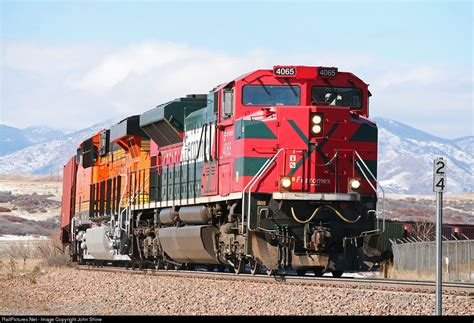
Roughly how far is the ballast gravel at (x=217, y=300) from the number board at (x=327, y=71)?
402 cm

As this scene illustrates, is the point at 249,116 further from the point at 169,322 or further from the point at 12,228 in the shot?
the point at 12,228

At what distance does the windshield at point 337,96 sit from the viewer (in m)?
18.2

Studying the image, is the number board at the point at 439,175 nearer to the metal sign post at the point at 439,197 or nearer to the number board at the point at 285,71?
the metal sign post at the point at 439,197

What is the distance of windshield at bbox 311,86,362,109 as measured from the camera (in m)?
18.2

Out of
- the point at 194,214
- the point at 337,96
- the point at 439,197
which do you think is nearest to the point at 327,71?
the point at 337,96

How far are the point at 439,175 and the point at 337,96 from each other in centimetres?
692

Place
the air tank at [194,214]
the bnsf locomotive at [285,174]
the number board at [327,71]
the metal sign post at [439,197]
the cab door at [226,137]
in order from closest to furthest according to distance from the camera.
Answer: the metal sign post at [439,197] < the bnsf locomotive at [285,174] < the number board at [327,71] < the cab door at [226,137] < the air tank at [194,214]

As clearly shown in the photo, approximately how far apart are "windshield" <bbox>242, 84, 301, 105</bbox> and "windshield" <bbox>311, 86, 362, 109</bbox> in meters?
0.34

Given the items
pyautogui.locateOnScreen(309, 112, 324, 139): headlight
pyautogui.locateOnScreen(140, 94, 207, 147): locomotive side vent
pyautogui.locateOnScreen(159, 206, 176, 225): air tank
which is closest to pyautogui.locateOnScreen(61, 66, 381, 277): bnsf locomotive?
pyautogui.locateOnScreen(309, 112, 324, 139): headlight

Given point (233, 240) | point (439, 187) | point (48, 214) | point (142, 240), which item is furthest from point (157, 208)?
point (48, 214)

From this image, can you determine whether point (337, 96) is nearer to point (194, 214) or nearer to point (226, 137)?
point (226, 137)

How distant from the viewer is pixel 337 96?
18406 millimetres

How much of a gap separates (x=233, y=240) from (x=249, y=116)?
7.76 feet

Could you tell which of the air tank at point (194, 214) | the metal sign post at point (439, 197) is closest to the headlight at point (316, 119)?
the air tank at point (194, 214)
